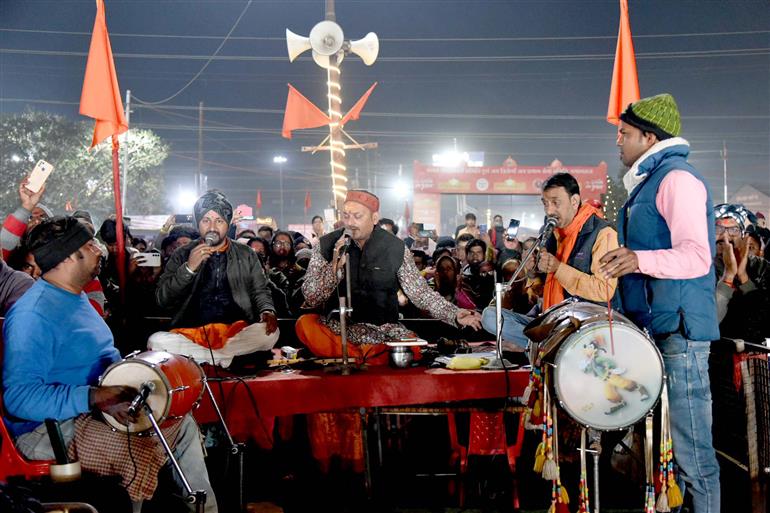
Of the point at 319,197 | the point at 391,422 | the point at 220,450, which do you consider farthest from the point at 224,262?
the point at 319,197

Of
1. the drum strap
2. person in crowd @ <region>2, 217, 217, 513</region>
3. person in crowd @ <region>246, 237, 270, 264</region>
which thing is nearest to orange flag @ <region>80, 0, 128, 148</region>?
person in crowd @ <region>2, 217, 217, 513</region>

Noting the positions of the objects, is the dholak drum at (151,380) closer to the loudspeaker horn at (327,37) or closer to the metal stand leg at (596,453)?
the metal stand leg at (596,453)

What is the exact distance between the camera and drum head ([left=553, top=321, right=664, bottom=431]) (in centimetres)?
298

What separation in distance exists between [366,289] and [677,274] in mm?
2933

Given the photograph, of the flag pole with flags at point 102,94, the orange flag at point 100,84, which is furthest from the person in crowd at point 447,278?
the orange flag at point 100,84

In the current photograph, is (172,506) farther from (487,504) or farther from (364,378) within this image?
(487,504)

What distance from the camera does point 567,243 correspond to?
14.3ft

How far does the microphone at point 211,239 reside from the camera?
16.6 feet

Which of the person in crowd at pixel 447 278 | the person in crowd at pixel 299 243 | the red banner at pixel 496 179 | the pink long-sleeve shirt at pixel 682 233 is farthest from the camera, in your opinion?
the red banner at pixel 496 179

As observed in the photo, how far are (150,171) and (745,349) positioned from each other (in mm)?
46657

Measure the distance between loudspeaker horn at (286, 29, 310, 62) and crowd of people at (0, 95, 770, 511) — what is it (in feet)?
26.5

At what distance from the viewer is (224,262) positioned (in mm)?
5395

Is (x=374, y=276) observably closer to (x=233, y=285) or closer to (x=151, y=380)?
(x=233, y=285)

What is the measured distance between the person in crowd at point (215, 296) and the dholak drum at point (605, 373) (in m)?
2.72
